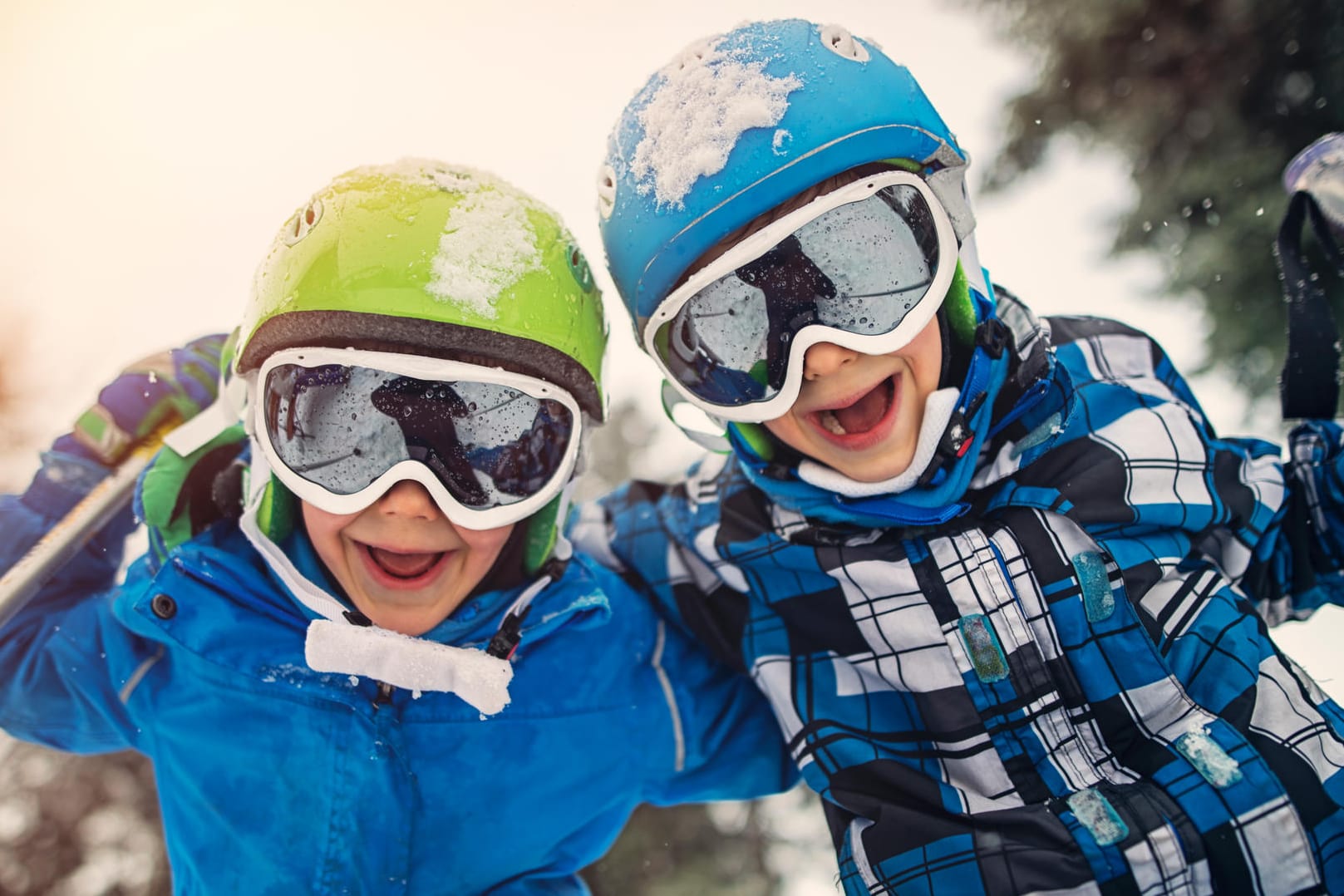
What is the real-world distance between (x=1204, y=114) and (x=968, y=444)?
175 centimetres

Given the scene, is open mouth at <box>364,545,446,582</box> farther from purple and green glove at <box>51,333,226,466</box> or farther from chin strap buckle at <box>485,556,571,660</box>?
purple and green glove at <box>51,333,226,466</box>

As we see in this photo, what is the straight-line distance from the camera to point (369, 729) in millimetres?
1903

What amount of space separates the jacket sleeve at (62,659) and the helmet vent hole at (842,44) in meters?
2.19

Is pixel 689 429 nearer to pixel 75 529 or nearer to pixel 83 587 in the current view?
pixel 75 529

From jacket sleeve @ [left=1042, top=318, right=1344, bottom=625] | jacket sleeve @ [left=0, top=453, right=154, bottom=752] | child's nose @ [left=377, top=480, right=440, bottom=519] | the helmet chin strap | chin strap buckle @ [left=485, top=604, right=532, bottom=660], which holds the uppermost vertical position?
jacket sleeve @ [left=1042, top=318, right=1344, bottom=625]

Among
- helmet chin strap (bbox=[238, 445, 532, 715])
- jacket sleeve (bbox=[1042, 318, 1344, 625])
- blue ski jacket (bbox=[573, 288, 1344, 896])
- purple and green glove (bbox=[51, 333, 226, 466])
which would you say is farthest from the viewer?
purple and green glove (bbox=[51, 333, 226, 466])

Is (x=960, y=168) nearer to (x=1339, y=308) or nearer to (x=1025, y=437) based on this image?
(x=1025, y=437)

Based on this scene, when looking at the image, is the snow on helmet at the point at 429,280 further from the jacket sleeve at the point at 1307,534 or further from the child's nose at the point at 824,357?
the jacket sleeve at the point at 1307,534

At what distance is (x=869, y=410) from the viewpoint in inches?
76.3

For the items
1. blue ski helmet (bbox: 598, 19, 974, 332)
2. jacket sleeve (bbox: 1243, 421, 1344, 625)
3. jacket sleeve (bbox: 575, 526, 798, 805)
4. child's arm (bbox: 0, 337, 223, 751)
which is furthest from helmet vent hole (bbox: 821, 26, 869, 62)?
child's arm (bbox: 0, 337, 223, 751)

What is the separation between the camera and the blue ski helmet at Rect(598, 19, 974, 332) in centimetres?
180

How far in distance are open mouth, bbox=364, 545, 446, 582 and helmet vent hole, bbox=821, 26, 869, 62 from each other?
1.47 m

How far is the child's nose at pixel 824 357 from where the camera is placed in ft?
5.86

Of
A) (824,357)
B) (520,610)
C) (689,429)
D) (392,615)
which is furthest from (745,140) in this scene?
(392,615)
